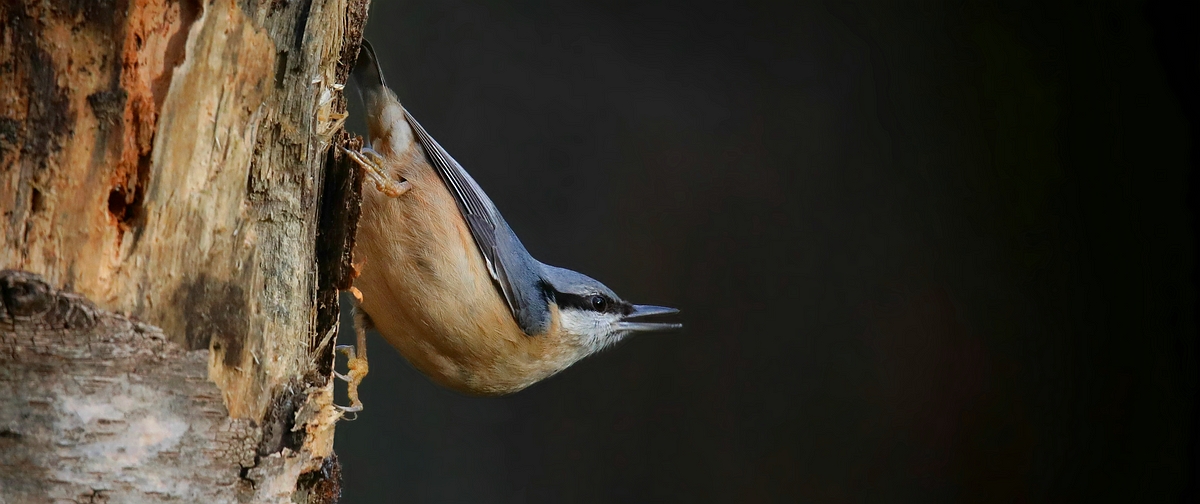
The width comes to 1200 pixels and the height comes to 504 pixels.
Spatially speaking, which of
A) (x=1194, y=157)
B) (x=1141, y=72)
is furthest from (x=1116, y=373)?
(x=1141, y=72)

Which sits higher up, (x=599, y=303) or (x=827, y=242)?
(x=827, y=242)

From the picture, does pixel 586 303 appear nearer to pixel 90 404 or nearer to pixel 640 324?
pixel 640 324

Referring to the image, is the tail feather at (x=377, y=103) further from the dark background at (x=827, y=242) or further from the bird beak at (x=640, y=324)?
the dark background at (x=827, y=242)

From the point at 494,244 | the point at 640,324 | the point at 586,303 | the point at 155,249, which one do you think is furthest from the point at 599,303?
the point at 155,249

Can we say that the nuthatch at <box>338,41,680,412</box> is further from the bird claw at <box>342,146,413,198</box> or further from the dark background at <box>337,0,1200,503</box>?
the dark background at <box>337,0,1200,503</box>

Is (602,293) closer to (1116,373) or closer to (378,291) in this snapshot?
(378,291)
